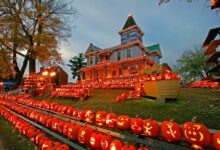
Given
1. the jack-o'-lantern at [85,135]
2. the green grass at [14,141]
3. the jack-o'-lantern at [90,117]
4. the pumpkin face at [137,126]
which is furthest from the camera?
the green grass at [14,141]

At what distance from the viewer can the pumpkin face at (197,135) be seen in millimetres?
2732

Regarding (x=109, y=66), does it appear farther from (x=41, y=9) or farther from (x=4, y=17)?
(x=4, y=17)

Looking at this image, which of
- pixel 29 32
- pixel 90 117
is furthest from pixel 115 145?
pixel 29 32

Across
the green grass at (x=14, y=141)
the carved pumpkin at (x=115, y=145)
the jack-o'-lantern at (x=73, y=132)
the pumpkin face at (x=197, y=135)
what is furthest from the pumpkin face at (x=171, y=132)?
the green grass at (x=14, y=141)

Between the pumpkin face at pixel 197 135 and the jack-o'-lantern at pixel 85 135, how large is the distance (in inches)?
76.8

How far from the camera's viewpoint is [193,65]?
47469mm

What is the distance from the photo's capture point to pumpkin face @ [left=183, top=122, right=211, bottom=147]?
108 inches

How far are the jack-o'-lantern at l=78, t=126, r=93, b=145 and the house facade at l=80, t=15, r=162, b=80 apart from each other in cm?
2184

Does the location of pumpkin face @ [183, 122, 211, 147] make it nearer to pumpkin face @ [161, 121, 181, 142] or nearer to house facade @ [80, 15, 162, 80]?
pumpkin face @ [161, 121, 181, 142]

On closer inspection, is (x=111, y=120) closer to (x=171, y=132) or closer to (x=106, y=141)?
(x=106, y=141)

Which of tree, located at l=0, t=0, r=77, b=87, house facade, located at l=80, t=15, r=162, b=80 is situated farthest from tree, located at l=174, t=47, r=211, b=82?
tree, located at l=0, t=0, r=77, b=87

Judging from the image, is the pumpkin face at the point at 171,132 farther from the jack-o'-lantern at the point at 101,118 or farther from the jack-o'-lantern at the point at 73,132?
the jack-o'-lantern at the point at 73,132

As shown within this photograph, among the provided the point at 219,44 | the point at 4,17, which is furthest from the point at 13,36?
the point at 219,44

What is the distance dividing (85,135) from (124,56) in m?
26.8
